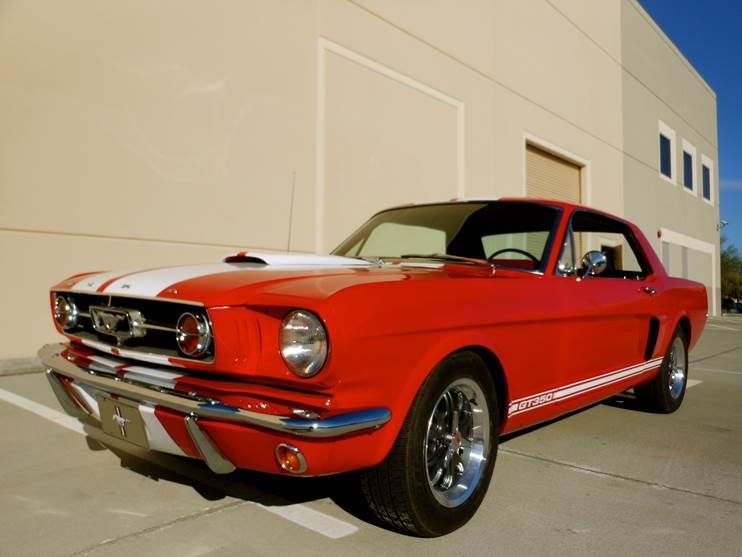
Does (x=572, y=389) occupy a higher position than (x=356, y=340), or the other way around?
(x=356, y=340)

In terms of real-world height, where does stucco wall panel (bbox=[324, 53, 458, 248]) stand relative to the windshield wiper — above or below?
above

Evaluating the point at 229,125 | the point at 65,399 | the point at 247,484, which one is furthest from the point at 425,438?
the point at 229,125

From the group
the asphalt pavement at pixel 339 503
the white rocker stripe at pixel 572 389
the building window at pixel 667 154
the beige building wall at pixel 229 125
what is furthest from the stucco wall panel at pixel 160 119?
the building window at pixel 667 154

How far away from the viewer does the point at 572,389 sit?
10.5ft

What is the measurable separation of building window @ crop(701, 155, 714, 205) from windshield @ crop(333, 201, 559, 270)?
83.1ft

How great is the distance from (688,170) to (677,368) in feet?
72.7

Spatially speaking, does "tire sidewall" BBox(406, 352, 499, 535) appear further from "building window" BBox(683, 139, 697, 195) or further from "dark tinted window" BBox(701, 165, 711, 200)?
"dark tinted window" BBox(701, 165, 711, 200)

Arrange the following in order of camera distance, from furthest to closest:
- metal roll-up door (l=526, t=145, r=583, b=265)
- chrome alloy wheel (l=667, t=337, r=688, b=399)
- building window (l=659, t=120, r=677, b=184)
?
building window (l=659, t=120, r=677, b=184) → metal roll-up door (l=526, t=145, r=583, b=265) → chrome alloy wheel (l=667, t=337, r=688, b=399)

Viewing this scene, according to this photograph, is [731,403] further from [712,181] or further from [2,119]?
[712,181]

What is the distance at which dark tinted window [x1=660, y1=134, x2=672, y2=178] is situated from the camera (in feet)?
70.6

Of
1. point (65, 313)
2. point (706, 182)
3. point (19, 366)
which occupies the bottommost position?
point (19, 366)

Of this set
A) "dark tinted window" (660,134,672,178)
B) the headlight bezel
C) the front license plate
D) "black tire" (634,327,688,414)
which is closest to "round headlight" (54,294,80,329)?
the front license plate

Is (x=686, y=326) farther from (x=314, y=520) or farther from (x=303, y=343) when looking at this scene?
(x=303, y=343)

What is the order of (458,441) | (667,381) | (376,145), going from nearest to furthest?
(458,441), (667,381), (376,145)
